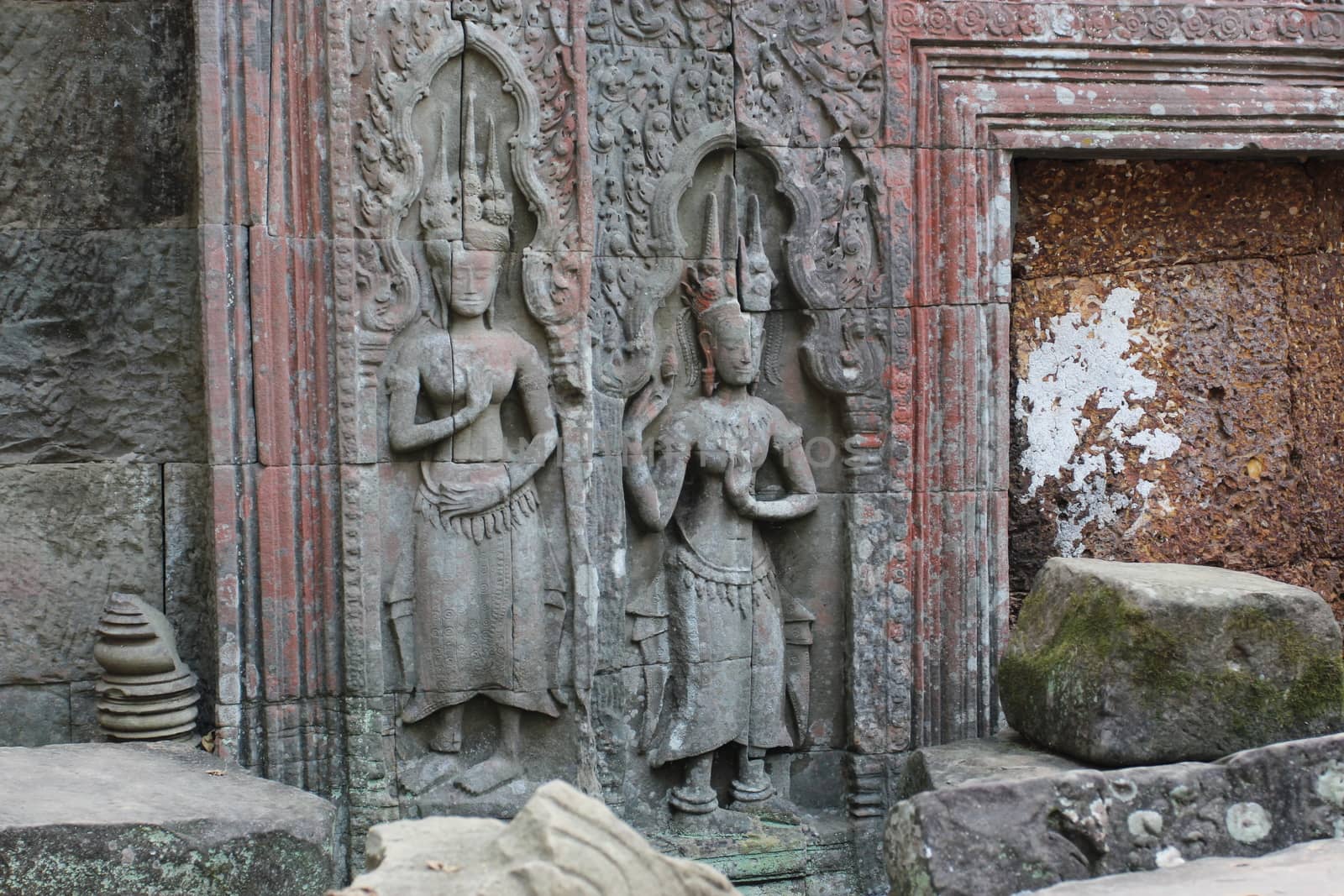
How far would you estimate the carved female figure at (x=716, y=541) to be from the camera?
6156 millimetres

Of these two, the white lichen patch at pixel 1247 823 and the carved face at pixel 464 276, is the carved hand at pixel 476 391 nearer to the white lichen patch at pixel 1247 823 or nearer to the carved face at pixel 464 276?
the carved face at pixel 464 276

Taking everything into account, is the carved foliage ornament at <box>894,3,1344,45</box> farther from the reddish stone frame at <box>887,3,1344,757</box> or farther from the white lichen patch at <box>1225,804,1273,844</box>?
the white lichen patch at <box>1225,804,1273,844</box>

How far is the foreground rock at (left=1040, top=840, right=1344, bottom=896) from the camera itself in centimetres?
371

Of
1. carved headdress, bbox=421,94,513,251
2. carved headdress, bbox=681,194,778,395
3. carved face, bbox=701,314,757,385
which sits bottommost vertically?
carved face, bbox=701,314,757,385

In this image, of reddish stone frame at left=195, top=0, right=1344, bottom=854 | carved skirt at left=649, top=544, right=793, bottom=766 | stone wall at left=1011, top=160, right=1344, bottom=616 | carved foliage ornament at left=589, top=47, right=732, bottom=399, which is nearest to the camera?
reddish stone frame at left=195, top=0, right=1344, bottom=854

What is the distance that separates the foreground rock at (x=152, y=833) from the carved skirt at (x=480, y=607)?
0.88 meters

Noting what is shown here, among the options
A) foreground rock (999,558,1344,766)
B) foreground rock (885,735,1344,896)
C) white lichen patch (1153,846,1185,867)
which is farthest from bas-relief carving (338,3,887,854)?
white lichen patch (1153,846,1185,867)

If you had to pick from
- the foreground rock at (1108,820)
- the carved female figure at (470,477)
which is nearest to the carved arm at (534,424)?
the carved female figure at (470,477)

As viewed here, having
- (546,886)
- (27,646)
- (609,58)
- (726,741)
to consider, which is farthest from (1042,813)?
(27,646)

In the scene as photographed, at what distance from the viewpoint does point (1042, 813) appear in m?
4.06

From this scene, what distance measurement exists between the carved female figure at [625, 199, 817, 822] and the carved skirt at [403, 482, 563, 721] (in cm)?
58

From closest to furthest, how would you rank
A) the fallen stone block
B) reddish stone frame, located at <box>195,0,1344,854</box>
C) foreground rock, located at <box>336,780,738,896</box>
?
foreground rock, located at <box>336,780,738,896</box> < the fallen stone block < reddish stone frame, located at <box>195,0,1344,854</box>

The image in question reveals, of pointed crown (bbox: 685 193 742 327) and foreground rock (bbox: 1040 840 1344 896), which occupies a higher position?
pointed crown (bbox: 685 193 742 327)

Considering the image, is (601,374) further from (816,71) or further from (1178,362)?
(1178,362)
